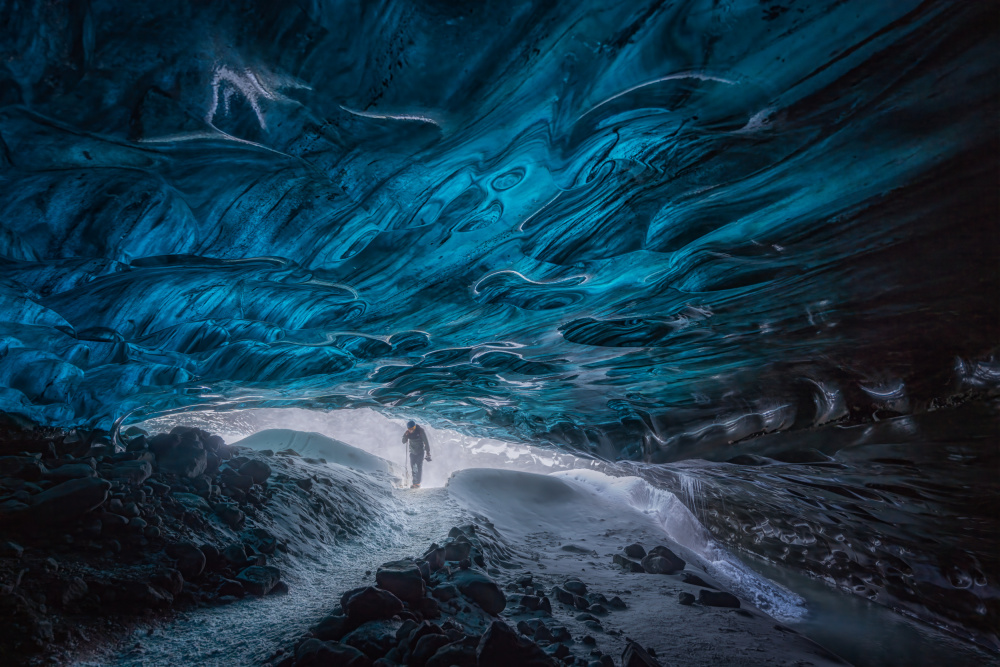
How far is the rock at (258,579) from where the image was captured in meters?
3.19

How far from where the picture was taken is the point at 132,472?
3.94m

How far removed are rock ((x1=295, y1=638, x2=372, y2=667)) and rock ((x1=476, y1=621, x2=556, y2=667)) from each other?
65 centimetres

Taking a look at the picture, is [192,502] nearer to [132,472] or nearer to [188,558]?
[132,472]

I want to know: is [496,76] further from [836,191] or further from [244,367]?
[244,367]

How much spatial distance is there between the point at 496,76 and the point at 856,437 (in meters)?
4.09

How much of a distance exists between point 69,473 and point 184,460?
1.12 metres

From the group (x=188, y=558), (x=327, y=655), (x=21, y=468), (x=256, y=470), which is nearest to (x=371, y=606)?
(x=327, y=655)

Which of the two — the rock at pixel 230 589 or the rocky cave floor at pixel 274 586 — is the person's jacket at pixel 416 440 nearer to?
the rocky cave floor at pixel 274 586

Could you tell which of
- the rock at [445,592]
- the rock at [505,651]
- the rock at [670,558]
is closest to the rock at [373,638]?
the rock at [505,651]

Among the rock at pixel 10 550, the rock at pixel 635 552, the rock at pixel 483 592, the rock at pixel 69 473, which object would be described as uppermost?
the rock at pixel 69 473

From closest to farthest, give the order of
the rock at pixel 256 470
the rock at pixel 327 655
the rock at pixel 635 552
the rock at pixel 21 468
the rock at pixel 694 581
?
1. the rock at pixel 327 655
2. the rock at pixel 21 468
3. the rock at pixel 694 581
4. the rock at pixel 256 470
5. the rock at pixel 635 552

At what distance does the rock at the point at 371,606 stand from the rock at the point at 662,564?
13.7 feet

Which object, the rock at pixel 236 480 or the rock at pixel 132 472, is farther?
the rock at pixel 236 480

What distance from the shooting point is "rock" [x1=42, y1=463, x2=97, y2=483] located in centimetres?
344
